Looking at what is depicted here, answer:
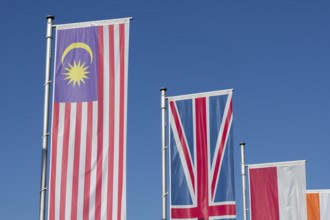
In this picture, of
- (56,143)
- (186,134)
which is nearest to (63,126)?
(56,143)

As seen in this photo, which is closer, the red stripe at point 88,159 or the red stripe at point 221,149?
the red stripe at point 88,159

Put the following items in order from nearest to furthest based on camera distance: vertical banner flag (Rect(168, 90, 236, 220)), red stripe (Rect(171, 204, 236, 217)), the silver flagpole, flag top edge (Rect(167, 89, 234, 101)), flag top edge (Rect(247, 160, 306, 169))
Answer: red stripe (Rect(171, 204, 236, 217)) → vertical banner flag (Rect(168, 90, 236, 220)) → flag top edge (Rect(167, 89, 234, 101)) → the silver flagpole → flag top edge (Rect(247, 160, 306, 169))

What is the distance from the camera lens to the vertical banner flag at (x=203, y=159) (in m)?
18.0

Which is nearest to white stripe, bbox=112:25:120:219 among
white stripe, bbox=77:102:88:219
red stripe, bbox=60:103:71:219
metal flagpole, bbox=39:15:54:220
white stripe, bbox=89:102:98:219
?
white stripe, bbox=89:102:98:219

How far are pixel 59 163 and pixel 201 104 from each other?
6.23 meters

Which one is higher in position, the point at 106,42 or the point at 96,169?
the point at 106,42

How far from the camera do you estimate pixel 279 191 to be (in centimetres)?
2461

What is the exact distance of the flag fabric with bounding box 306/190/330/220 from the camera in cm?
2836

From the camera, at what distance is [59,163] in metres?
13.2

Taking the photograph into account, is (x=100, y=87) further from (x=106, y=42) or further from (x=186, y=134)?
(x=186, y=134)

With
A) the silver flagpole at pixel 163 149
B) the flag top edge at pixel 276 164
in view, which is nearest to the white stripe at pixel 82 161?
the silver flagpole at pixel 163 149

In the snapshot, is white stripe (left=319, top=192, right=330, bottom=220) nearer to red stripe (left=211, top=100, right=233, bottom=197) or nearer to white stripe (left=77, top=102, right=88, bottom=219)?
red stripe (left=211, top=100, right=233, bottom=197)

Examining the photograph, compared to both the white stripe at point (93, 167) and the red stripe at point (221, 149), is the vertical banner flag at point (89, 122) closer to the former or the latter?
the white stripe at point (93, 167)

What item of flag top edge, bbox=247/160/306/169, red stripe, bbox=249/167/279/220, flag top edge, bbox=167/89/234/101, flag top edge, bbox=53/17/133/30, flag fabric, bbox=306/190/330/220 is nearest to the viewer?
flag top edge, bbox=53/17/133/30
